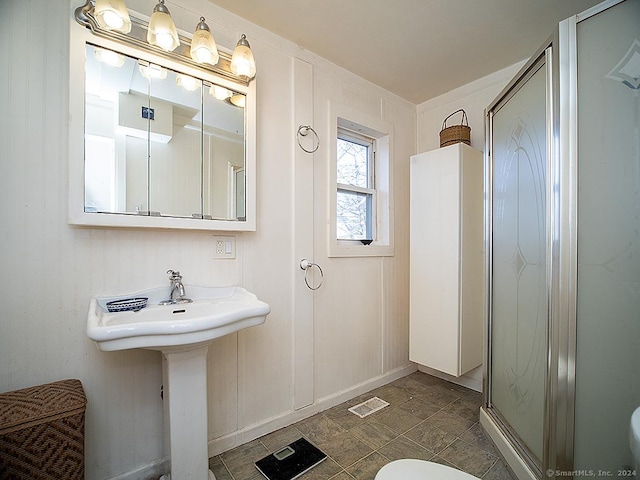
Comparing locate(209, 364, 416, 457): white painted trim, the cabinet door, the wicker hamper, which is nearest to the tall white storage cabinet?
the cabinet door

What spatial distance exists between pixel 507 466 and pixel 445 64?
2594 mm

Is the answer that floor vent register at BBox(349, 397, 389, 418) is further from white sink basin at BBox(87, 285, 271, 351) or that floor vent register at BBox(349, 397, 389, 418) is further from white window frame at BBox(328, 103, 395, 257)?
white sink basin at BBox(87, 285, 271, 351)

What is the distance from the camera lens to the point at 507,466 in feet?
4.88

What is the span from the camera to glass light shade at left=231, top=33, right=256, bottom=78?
4.99 ft

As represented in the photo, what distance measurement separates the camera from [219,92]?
1599mm

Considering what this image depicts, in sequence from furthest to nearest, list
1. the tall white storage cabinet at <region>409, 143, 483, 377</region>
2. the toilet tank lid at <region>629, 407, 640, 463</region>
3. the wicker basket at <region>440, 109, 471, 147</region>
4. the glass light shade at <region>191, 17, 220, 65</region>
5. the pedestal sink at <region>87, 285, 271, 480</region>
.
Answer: the wicker basket at <region>440, 109, 471, 147</region>, the tall white storage cabinet at <region>409, 143, 483, 377</region>, the glass light shade at <region>191, 17, 220, 65</region>, the pedestal sink at <region>87, 285, 271, 480</region>, the toilet tank lid at <region>629, 407, 640, 463</region>

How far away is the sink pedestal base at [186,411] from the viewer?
3.96 feet

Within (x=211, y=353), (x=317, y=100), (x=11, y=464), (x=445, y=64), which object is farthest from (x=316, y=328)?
(x=445, y=64)

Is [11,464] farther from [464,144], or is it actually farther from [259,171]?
[464,144]

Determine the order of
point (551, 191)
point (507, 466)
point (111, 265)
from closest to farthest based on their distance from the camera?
point (551, 191) < point (111, 265) < point (507, 466)

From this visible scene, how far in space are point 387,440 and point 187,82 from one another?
2.32 meters

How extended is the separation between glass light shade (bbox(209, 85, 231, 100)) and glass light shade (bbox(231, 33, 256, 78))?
0.36ft

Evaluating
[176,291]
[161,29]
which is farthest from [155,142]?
[176,291]

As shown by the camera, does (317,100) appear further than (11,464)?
Yes
